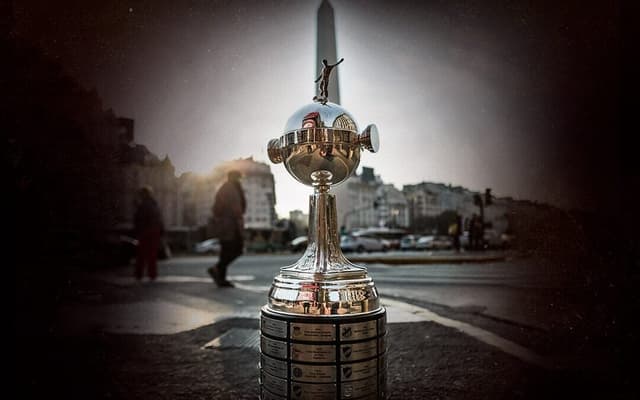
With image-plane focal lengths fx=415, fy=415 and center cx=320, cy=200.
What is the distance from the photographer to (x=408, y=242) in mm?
2219

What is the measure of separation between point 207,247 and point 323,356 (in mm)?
1515

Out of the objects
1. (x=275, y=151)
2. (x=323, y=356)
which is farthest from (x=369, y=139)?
(x=323, y=356)

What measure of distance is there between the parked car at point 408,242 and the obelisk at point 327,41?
2.90ft

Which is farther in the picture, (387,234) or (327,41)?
(387,234)

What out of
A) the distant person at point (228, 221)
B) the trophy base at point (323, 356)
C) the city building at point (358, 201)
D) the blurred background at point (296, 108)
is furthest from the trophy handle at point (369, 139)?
the distant person at point (228, 221)

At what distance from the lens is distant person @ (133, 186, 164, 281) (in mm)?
1757

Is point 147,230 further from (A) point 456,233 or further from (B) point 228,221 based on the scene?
(A) point 456,233

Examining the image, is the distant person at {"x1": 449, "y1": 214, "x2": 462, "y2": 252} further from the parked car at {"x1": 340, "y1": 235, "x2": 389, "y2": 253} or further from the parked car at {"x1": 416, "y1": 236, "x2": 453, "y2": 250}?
the parked car at {"x1": 340, "y1": 235, "x2": 389, "y2": 253}

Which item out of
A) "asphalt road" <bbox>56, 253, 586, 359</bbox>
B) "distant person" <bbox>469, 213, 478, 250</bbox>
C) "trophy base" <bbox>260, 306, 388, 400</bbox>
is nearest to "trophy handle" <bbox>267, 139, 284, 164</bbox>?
"trophy base" <bbox>260, 306, 388, 400</bbox>

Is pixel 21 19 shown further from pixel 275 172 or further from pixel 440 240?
pixel 440 240

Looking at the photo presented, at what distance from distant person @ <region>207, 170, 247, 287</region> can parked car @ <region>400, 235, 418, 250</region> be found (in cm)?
86

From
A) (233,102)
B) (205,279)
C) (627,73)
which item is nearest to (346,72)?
(233,102)

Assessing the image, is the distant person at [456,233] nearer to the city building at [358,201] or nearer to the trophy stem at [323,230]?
the city building at [358,201]

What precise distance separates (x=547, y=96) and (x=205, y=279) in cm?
204
